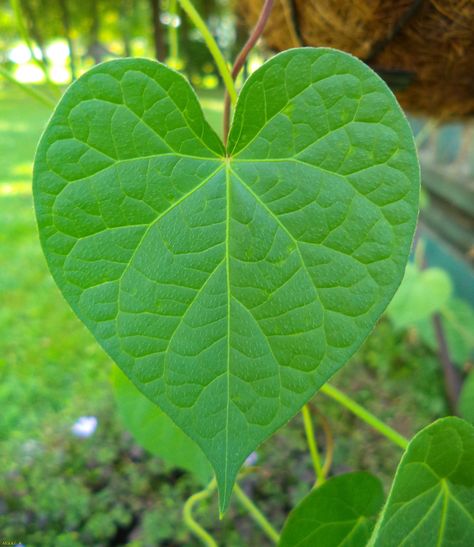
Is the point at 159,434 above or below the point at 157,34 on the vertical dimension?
below

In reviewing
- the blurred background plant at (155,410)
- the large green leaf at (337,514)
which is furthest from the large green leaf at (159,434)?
the large green leaf at (337,514)

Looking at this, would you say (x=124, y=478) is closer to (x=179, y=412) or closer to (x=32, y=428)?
(x=32, y=428)

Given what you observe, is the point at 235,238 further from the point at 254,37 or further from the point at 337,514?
the point at 337,514

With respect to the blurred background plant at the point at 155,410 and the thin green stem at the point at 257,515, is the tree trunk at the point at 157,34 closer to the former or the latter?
the blurred background plant at the point at 155,410

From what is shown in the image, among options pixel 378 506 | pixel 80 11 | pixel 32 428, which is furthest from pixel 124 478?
pixel 80 11

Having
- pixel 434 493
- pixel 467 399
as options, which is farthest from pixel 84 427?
pixel 434 493

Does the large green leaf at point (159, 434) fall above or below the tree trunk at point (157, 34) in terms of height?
below
